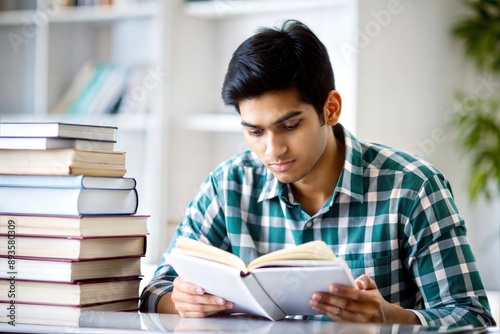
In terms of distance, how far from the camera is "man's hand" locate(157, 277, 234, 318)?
125cm

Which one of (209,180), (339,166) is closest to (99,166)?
(209,180)

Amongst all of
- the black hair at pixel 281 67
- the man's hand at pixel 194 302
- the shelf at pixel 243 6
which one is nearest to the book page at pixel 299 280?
the man's hand at pixel 194 302

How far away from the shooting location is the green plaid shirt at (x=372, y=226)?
139 centimetres

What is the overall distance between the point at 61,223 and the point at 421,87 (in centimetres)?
191

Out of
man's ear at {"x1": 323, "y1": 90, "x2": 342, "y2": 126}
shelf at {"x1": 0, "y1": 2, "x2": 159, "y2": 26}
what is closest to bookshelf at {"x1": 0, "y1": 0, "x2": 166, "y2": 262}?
shelf at {"x1": 0, "y1": 2, "x2": 159, "y2": 26}

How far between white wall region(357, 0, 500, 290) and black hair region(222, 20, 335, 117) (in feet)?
3.70

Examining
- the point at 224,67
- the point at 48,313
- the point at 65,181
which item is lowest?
the point at 48,313

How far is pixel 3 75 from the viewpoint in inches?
140

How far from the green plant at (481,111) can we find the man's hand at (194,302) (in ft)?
5.95

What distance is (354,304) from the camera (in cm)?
117

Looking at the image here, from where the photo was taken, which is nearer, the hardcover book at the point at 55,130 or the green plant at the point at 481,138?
A: the hardcover book at the point at 55,130

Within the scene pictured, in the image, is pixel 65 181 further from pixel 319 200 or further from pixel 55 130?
pixel 319 200

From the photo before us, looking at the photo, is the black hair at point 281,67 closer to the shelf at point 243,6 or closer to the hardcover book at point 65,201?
the hardcover book at point 65,201

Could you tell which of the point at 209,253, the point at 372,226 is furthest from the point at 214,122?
the point at 209,253
